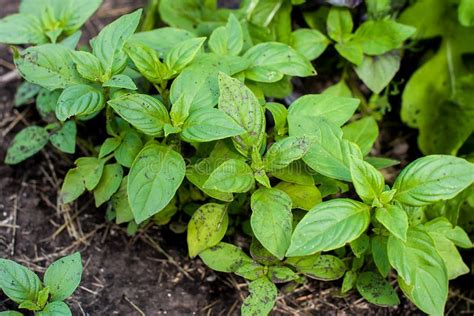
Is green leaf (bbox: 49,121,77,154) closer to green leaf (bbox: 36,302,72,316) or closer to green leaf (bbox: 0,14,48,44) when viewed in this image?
green leaf (bbox: 0,14,48,44)

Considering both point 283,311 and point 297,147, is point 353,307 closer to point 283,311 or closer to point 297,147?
point 283,311

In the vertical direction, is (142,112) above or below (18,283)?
above

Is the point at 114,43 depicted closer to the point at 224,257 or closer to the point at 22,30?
the point at 22,30

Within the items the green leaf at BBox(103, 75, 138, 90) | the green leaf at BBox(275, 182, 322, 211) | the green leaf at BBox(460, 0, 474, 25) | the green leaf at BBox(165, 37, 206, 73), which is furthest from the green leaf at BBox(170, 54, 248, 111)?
the green leaf at BBox(460, 0, 474, 25)

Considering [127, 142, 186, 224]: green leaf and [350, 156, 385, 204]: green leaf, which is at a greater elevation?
[350, 156, 385, 204]: green leaf

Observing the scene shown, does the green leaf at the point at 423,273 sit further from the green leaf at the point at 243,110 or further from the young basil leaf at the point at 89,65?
the young basil leaf at the point at 89,65

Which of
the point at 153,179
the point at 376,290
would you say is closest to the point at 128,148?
the point at 153,179
